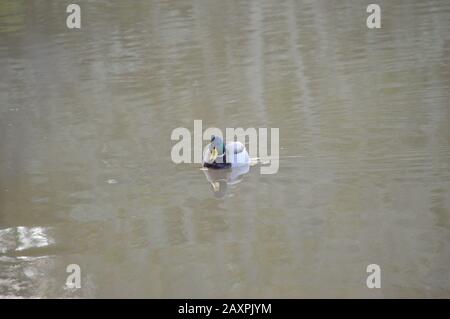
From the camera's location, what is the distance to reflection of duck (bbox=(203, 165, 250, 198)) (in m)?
9.27

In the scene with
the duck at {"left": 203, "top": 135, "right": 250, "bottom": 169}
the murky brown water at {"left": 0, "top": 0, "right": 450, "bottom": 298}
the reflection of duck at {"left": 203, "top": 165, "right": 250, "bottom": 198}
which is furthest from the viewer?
the duck at {"left": 203, "top": 135, "right": 250, "bottom": 169}

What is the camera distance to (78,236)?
8.31m

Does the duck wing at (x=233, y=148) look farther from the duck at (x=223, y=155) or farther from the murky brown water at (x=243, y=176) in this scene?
the murky brown water at (x=243, y=176)

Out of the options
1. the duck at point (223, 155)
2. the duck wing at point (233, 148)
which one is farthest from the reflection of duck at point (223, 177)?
the duck wing at point (233, 148)

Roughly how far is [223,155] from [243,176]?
39 centimetres

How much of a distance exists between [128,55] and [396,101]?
6645 mm

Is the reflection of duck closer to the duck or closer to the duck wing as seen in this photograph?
the duck

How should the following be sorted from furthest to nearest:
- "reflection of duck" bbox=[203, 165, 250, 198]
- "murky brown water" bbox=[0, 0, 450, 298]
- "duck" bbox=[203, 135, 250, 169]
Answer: "duck" bbox=[203, 135, 250, 169] → "reflection of duck" bbox=[203, 165, 250, 198] → "murky brown water" bbox=[0, 0, 450, 298]

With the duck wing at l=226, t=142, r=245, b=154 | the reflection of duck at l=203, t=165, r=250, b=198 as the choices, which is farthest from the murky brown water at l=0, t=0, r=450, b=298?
the duck wing at l=226, t=142, r=245, b=154

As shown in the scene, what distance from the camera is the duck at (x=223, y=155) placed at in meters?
9.64

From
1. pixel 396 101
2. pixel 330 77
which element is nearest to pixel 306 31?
pixel 330 77

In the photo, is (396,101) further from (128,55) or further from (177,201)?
(128,55)

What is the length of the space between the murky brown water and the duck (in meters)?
0.24

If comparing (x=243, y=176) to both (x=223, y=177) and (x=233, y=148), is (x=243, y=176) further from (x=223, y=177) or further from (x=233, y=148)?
(x=233, y=148)
